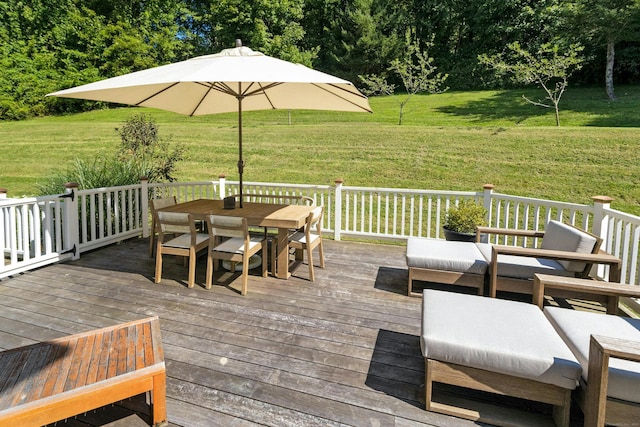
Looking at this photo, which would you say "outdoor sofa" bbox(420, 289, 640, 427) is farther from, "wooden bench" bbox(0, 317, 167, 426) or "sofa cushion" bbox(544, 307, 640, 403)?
"wooden bench" bbox(0, 317, 167, 426)

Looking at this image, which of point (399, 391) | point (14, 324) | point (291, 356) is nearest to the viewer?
point (399, 391)

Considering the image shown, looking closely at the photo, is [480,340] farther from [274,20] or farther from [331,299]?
[274,20]

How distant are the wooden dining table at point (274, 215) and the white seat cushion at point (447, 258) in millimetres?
1184

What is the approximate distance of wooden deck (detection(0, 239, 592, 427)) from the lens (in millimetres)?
1932

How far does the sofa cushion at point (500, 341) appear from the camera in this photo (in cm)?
172

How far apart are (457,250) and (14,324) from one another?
383cm

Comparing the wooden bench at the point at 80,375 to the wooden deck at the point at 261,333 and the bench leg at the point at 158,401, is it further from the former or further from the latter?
the wooden deck at the point at 261,333

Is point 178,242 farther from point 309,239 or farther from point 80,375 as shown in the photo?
point 80,375

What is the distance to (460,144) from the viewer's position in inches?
418

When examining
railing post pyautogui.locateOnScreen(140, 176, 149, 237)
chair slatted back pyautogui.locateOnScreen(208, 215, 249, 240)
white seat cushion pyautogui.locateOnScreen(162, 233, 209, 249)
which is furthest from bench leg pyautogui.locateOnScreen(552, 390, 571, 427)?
railing post pyautogui.locateOnScreen(140, 176, 149, 237)

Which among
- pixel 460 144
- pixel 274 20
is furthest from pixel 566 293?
pixel 274 20

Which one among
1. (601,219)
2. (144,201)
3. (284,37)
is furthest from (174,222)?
(284,37)

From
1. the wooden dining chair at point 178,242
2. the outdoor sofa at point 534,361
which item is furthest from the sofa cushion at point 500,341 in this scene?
the wooden dining chair at point 178,242

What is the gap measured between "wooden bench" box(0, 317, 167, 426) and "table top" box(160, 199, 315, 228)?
1669 millimetres
